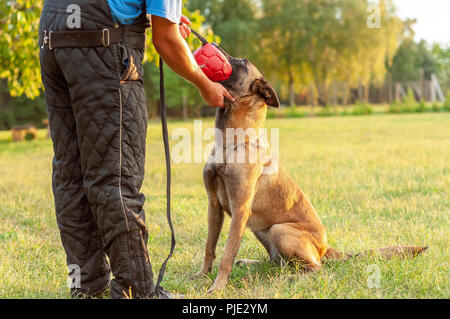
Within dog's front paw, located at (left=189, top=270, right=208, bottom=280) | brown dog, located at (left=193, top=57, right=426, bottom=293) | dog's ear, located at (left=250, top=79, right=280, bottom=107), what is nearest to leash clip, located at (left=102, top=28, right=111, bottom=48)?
brown dog, located at (left=193, top=57, right=426, bottom=293)

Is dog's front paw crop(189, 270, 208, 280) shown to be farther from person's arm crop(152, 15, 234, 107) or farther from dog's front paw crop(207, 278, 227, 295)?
person's arm crop(152, 15, 234, 107)

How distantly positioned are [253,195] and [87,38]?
1.52m

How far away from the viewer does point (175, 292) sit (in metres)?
3.24

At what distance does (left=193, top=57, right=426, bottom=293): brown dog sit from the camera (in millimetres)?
3184

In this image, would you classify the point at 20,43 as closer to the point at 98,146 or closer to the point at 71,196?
the point at 71,196

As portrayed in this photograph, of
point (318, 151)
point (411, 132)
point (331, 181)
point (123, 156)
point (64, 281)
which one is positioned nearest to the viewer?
point (123, 156)

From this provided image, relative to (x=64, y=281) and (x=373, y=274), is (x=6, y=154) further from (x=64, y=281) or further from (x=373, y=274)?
(x=373, y=274)

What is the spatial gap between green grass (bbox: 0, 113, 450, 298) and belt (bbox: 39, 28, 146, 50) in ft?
5.34

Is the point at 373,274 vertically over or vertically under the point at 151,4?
under

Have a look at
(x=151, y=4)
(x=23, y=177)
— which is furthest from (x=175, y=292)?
(x=23, y=177)

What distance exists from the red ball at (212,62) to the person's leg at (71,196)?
0.85 m

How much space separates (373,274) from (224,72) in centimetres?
169

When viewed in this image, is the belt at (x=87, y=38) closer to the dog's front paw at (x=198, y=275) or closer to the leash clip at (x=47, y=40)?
the leash clip at (x=47, y=40)

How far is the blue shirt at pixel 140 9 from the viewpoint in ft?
7.91
